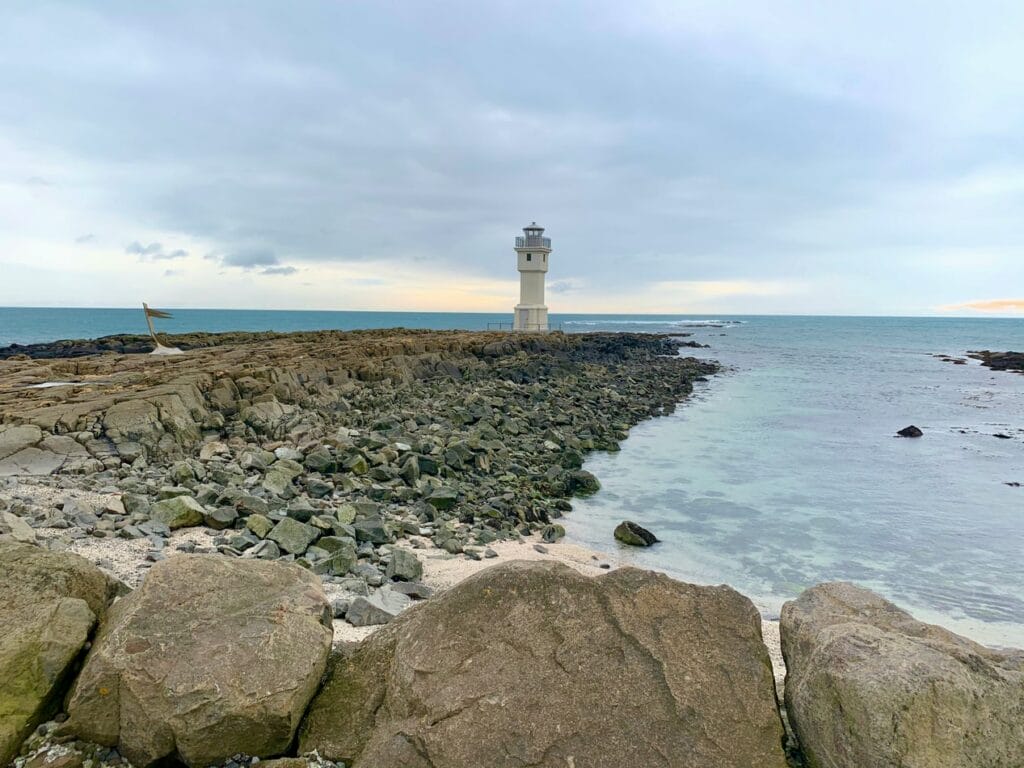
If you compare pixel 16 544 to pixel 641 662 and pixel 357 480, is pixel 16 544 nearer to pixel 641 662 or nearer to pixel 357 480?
pixel 641 662

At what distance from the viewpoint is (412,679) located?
10.9ft

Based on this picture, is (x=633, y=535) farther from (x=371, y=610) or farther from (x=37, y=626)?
(x=37, y=626)

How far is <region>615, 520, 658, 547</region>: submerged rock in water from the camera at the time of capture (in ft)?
32.2

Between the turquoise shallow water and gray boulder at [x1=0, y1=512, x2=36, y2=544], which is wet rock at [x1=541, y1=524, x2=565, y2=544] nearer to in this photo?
the turquoise shallow water

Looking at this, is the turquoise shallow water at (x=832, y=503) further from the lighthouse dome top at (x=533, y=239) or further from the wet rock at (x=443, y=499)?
the lighthouse dome top at (x=533, y=239)

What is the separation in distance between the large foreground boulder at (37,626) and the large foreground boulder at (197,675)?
15cm

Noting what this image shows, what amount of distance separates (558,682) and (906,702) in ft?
4.85

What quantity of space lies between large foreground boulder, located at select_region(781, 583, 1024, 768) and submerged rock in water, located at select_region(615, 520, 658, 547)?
6623mm

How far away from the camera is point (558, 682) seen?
3.22m

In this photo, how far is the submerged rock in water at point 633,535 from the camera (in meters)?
9.82

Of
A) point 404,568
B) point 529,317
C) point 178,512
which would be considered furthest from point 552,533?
point 529,317

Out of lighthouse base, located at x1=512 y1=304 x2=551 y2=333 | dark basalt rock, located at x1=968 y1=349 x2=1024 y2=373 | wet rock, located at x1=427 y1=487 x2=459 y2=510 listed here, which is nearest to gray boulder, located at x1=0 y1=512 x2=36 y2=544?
wet rock, located at x1=427 y1=487 x2=459 y2=510

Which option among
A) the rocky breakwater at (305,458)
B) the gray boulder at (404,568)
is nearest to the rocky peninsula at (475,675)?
the gray boulder at (404,568)

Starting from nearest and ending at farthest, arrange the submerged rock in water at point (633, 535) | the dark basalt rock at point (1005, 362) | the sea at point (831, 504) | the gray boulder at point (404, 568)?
the gray boulder at point (404, 568) < the sea at point (831, 504) < the submerged rock in water at point (633, 535) < the dark basalt rock at point (1005, 362)
